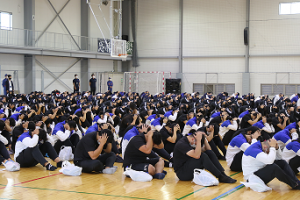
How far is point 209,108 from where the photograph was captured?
14.2 m

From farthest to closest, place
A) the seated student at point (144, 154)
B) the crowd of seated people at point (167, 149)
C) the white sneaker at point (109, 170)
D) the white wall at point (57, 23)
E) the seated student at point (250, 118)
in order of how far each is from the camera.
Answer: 1. the white wall at point (57, 23)
2. the seated student at point (250, 118)
3. the white sneaker at point (109, 170)
4. the seated student at point (144, 154)
5. the crowd of seated people at point (167, 149)

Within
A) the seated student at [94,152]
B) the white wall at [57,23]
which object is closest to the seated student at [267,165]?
the seated student at [94,152]

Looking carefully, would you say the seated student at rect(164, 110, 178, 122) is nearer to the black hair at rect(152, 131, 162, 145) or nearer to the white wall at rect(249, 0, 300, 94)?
the black hair at rect(152, 131, 162, 145)

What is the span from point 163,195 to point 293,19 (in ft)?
77.5

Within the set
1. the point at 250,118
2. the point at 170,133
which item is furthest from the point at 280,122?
the point at 170,133

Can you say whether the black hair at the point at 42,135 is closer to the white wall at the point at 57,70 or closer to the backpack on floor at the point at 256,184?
the backpack on floor at the point at 256,184

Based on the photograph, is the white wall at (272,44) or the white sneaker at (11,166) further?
the white wall at (272,44)

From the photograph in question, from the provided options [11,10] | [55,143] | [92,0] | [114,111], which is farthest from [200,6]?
[55,143]

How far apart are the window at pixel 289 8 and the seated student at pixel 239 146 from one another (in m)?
21.7

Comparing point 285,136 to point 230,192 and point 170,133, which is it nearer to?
point 230,192

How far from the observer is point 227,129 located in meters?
10.5

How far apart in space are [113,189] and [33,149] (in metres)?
2.35

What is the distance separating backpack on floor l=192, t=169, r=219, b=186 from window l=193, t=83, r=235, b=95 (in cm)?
2199

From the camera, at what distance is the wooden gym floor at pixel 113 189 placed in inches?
227
